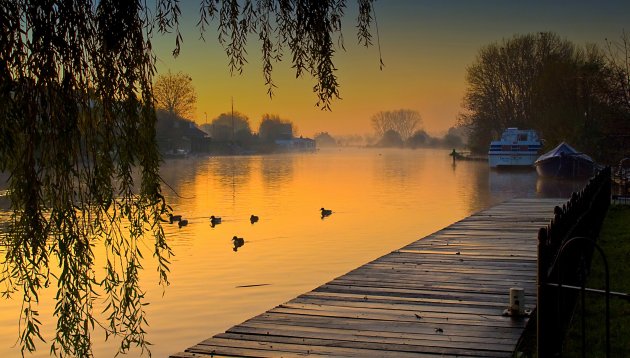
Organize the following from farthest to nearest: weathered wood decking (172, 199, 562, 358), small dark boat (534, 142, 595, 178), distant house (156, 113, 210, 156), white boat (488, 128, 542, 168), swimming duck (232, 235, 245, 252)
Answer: distant house (156, 113, 210, 156)
white boat (488, 128, 542, 168)
small dark boat (534, 142, 595, 178)
swimming duck (232, 235, 245, 252)
weathered wood decking (172, 199, 562, 358)

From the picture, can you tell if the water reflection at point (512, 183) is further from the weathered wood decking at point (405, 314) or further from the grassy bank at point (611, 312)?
the weathered wood decking at point (405, 314)

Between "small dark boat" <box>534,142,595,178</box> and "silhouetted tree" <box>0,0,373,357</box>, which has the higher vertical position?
"silhouetted tree" <box>0,0,373,357</box>

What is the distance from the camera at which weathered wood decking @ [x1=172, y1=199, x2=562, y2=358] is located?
288 inches

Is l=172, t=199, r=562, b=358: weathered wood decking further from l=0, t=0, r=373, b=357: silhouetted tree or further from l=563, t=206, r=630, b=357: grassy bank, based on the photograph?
l=0, t=0, r=373, b=357: silhouetted tree

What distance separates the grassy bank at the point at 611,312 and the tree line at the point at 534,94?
121 feet

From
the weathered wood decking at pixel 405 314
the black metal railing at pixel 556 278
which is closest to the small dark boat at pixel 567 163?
the weathered wood decking at pixel 405 314

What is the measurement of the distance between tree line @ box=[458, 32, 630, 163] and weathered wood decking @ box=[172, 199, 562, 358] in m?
41.5

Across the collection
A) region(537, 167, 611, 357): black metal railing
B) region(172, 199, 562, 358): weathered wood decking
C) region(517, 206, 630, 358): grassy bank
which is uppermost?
region(537, 167, 611, 357): black metal railing

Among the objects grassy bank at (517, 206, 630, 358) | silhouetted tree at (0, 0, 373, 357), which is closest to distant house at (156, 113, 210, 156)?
grassy bank at (517, 206, 630, 358)

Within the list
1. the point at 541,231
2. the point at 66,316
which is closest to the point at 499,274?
the point at 541,231

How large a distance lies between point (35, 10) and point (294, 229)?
2279cm

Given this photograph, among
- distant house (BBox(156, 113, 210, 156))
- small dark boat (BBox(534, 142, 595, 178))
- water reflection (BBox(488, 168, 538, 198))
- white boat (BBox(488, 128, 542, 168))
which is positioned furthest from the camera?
distant house (BBox(156, 113, 210, 156))

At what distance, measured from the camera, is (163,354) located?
1084 cm

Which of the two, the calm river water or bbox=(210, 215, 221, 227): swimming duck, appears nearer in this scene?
the calm river water
